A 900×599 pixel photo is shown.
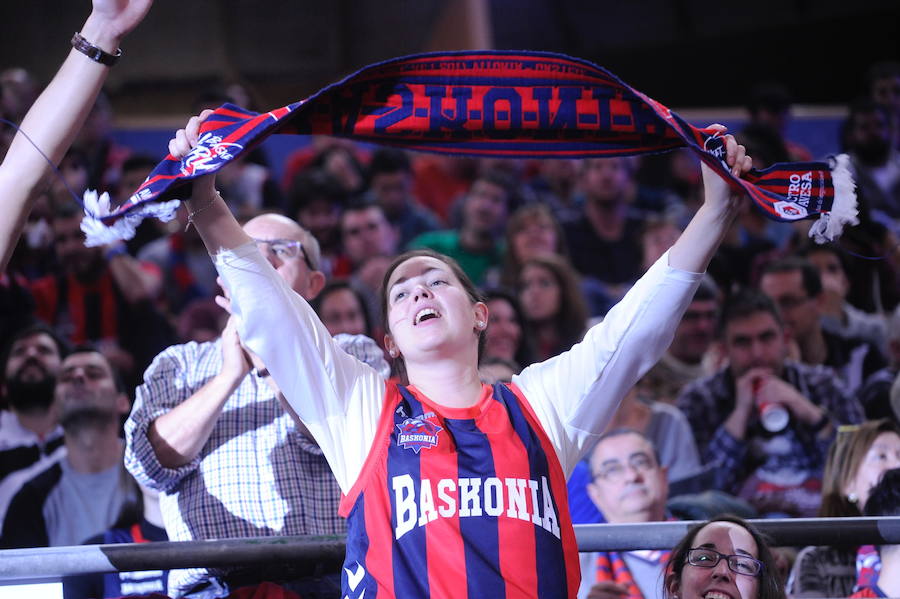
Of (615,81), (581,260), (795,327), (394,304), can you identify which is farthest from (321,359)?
(581,260)

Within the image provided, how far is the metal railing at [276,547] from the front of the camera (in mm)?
2230

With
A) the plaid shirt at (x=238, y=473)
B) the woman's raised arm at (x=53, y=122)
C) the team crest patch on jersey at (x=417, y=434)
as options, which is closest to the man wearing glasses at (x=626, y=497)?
the plaid shirt at (x=238, y=473)

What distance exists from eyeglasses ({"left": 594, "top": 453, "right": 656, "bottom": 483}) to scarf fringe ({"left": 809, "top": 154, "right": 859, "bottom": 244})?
1.35 metres

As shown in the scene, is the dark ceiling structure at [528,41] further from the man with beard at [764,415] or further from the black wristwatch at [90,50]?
the black wristwatch at [90,50]

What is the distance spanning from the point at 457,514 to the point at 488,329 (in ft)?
4.92

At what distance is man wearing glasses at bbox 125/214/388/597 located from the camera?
2498 millimetres

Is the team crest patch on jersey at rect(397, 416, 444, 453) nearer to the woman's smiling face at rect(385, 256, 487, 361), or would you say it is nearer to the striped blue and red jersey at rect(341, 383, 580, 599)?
the striped blue and red jersey at rect(341, 383, 580, 599)

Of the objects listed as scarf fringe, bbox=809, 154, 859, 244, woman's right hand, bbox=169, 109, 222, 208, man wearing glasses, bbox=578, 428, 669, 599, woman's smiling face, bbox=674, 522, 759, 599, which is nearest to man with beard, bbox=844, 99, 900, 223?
man wearing glasses, bbox=578, 428, 669, 599

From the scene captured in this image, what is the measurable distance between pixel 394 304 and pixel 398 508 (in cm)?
50

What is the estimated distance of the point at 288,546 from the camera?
2.32 m

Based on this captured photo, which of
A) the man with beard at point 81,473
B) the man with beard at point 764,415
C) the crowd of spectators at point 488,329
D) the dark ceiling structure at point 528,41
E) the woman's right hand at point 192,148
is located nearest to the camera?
the woman's right hand at point 192,148

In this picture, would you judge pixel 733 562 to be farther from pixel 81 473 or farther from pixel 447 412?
pixel 81 473

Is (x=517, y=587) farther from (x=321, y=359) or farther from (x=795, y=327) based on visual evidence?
(x=795, y=327)

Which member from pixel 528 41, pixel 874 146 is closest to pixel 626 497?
pixel 874 146
